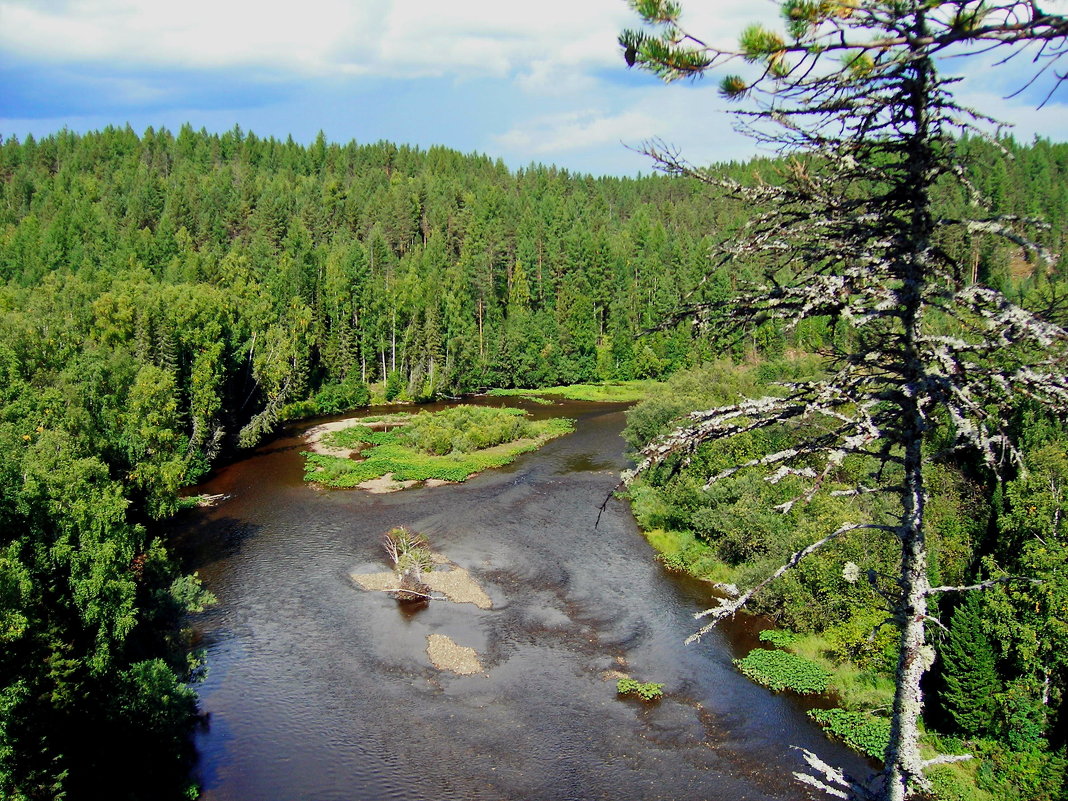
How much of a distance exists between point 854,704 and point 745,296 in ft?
76.6

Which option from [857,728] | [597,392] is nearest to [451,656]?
[857,728]

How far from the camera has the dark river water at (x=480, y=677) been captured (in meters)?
22.5

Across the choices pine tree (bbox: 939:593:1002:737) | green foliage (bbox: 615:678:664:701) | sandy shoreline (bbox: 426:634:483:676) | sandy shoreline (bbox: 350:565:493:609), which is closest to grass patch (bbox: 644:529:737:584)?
green foliage (bbox: 615:678:664:701)

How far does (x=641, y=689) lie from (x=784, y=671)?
5351mm

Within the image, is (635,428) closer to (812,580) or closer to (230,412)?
(812,580)

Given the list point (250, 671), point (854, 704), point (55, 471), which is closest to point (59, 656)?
point (55, 471)

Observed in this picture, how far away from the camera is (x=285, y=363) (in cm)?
6078

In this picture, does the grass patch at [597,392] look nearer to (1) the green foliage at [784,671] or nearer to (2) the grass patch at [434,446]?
(2) the grass patch at [434,446]

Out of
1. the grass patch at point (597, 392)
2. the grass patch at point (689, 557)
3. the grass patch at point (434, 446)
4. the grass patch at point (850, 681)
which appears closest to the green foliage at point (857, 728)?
the grass patch at point (850, 681)

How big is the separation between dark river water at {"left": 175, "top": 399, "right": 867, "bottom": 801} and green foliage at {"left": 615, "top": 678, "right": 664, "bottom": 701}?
0.33 m

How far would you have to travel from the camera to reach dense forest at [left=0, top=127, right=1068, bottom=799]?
20.9 m

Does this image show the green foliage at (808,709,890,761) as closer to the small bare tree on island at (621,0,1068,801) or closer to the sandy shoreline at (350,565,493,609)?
the sandy shoreline at (350,565,493,609)

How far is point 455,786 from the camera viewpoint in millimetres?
22109

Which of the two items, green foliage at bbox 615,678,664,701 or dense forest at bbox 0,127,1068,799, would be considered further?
green foliage at bbox 615,678,664,701
